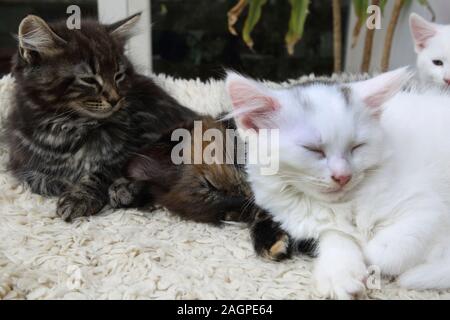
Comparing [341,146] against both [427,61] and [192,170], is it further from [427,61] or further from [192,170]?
[427,61]

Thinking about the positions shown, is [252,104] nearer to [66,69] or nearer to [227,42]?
[66,69]

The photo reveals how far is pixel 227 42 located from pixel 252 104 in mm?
1760

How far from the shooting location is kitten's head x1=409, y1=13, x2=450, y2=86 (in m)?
1.82

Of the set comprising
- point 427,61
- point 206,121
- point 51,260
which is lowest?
point 51,260

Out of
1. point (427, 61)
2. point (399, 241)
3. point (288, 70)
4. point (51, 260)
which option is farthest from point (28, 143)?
point (288, 70)

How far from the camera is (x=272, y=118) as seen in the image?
3.34 ft

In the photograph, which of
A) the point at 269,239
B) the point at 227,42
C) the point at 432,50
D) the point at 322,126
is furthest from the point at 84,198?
the point at 227,42

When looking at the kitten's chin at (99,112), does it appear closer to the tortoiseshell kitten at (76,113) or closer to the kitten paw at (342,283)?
the tortoiseshell kitten at (76,113)

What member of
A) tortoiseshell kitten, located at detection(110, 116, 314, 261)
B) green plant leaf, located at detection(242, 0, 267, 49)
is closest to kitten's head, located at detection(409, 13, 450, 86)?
green plant leaf, located at detection(242, 0, 267, 49)

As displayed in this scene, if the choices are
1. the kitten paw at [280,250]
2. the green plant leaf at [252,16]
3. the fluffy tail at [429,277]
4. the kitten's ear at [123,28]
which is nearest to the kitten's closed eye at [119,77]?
the kitten's ear at [123,28]

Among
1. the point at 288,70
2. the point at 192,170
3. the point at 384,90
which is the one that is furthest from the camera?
the point at 288,70

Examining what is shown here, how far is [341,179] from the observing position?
0.96 m
